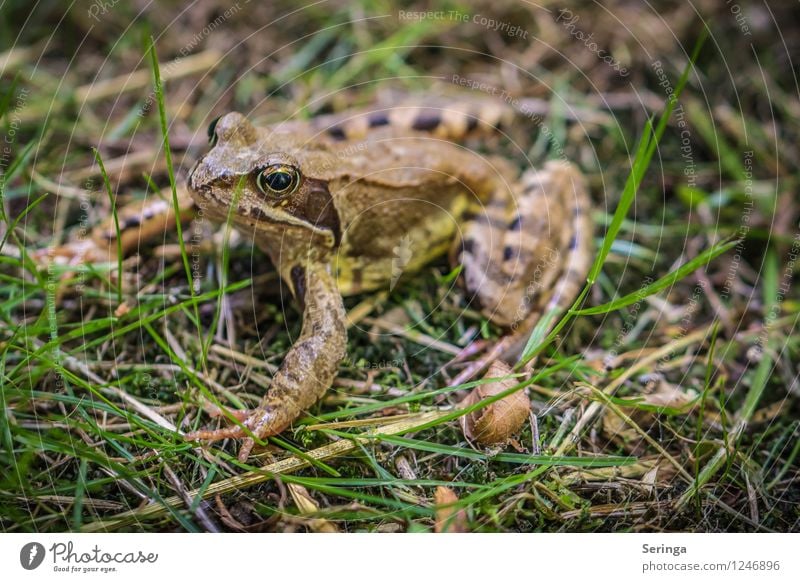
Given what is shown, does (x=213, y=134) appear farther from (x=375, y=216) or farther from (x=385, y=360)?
(x=385, y=360)

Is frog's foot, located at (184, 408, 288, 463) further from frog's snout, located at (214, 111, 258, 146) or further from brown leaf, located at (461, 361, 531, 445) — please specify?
frog's snout, located at (214, 111, 258, 146)

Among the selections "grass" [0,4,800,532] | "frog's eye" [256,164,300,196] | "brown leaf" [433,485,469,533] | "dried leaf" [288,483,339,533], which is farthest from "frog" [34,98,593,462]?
"brown leaf" [433,485,469,533]

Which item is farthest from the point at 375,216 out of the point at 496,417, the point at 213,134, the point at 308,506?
the point at 308,506

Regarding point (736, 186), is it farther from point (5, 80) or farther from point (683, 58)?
point (5, 80)

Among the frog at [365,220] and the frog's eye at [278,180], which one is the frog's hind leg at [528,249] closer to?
the frog at [365,220]

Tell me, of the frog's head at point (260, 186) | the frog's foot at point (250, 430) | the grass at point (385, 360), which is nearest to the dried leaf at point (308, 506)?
the grass at point (385, 360)

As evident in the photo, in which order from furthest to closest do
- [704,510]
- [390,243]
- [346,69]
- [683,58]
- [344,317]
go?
[683,58], [346,69], [390,243], [344,317], [704,510]
